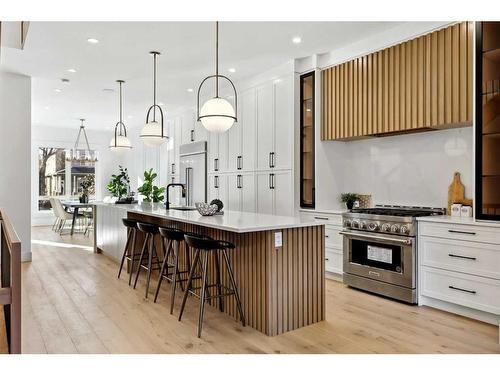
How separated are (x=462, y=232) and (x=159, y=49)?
12.4 feet

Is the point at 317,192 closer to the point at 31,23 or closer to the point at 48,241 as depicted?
the point at 31,23

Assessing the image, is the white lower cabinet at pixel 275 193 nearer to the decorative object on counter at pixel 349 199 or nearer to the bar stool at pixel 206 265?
the decorative object on counter at pixel 349 199

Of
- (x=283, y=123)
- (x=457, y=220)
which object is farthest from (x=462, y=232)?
(x=283, y=123)

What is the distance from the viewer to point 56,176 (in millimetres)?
10961

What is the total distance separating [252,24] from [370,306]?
9.78 ft

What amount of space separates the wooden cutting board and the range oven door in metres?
0.66

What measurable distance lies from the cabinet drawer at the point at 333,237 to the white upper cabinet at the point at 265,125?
1332 mm

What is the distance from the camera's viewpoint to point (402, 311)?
3.47 metres

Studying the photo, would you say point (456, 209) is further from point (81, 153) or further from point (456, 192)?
point (81, 153)

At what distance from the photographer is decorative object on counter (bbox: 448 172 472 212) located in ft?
12.4

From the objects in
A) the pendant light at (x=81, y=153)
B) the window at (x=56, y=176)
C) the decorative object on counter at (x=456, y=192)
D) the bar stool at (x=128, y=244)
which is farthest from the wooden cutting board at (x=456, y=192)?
the window at (x=56, y=176)

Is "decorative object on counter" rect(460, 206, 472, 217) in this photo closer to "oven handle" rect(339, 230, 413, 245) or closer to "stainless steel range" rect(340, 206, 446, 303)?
"stainless steel range" rect(340, 206, 446, 303)

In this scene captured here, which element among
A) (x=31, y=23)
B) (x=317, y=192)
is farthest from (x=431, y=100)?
(x=31, y=23)
